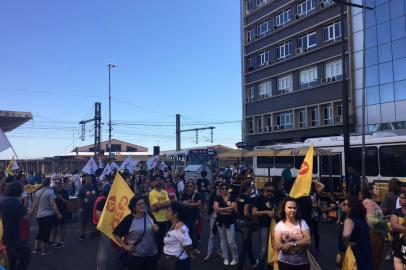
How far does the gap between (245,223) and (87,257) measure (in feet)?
13.4

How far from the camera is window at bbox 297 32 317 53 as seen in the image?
129 feet

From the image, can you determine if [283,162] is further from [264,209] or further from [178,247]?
[178,247]

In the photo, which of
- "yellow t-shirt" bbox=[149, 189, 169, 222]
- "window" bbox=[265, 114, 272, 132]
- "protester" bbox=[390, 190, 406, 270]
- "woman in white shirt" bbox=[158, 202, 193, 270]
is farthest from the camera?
"window" bbox=[265, 114, 272, 132]

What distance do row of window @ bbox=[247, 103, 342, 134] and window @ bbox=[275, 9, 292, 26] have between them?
8773 millimetres

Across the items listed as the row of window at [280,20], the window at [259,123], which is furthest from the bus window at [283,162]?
the window at [259,123]

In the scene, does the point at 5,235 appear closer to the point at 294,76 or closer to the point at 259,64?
the point at 294,76

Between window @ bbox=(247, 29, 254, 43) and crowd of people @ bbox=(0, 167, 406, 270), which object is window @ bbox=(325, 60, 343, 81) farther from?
crowd of people @ bbox=(0, 167, 406, 270)

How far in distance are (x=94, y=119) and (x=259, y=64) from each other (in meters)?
19.2

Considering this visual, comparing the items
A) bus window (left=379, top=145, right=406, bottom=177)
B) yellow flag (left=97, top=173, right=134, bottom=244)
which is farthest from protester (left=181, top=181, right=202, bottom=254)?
bus window (left=379, top=145, right=406, bottom=177)

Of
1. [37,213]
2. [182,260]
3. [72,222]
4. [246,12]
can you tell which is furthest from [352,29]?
[182,260]

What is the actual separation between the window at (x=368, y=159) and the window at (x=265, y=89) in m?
26.2

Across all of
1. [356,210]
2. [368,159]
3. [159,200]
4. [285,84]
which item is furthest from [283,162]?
[285,84]

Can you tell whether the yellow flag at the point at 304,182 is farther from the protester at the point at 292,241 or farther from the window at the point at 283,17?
the window at the point at 283,17

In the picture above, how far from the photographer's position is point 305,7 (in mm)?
40344
